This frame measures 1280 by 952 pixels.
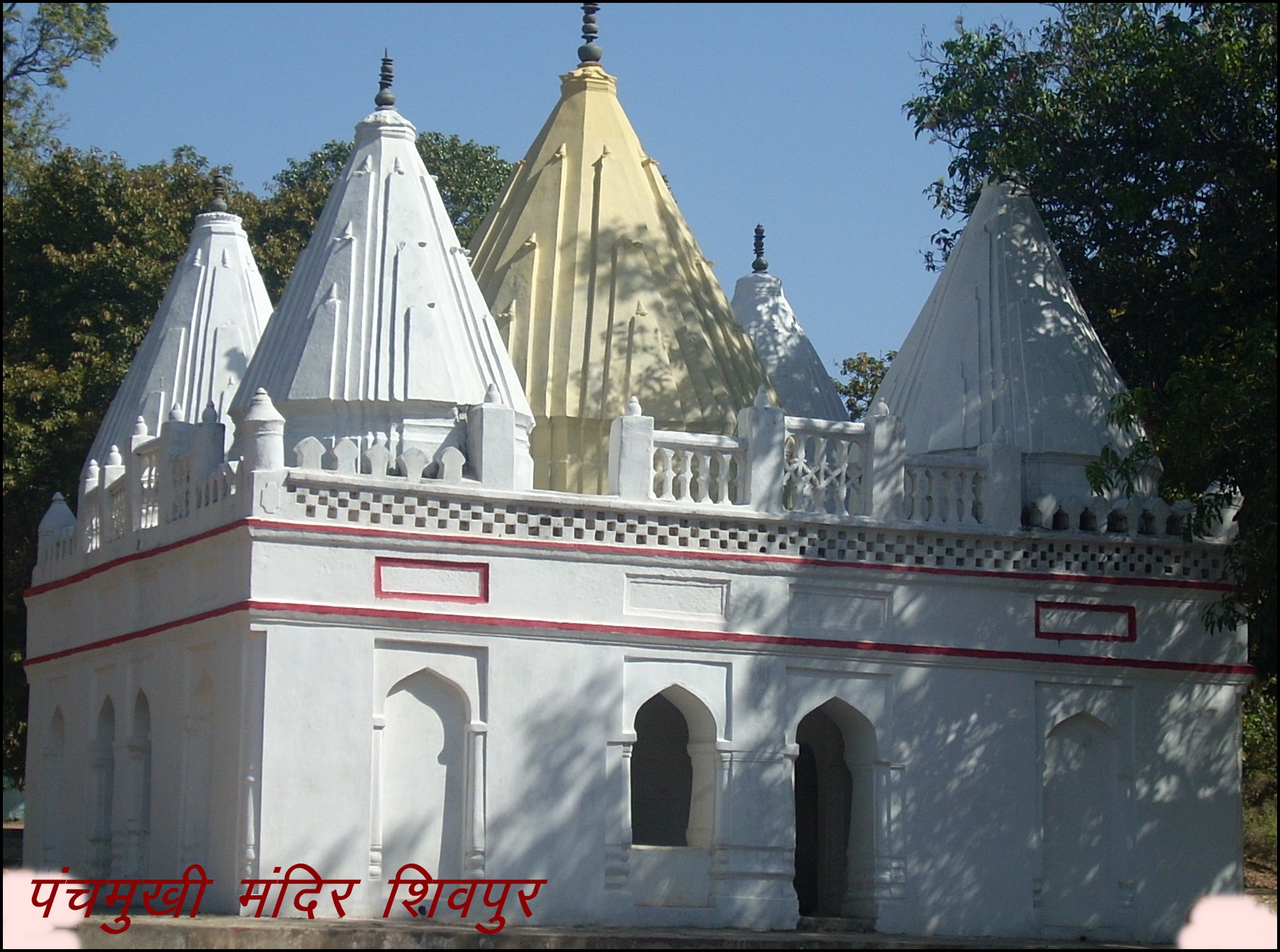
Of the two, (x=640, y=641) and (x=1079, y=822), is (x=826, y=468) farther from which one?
(x=1079, y=822)

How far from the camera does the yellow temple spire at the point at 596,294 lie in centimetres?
1953

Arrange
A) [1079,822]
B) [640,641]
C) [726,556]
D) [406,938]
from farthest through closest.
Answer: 1. [1079,822]
2. [726,556]
3. [640,641]
4. [406,938]

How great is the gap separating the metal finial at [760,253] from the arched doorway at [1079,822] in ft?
25.3

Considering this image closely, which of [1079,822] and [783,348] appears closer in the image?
[1079,822]

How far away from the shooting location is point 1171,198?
1995 centimetres

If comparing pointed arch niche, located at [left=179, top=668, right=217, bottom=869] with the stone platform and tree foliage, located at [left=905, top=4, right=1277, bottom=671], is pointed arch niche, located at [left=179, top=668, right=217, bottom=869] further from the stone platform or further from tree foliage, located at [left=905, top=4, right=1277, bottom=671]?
tree foliage, located at [left=905, top=4, right=1277, bottom=671]

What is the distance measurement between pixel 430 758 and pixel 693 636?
7.49 ft

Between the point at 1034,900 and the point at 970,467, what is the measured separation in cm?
361

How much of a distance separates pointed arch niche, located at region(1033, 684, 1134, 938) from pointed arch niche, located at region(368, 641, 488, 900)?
4815mm

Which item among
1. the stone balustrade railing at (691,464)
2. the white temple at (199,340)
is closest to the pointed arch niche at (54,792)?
the white temple at (199,340)

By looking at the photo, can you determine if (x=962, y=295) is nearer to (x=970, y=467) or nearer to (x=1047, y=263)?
(x=1047, y=263)

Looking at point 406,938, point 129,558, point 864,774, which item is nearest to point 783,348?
point 864,774

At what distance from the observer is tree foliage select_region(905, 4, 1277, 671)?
1761 centimetres

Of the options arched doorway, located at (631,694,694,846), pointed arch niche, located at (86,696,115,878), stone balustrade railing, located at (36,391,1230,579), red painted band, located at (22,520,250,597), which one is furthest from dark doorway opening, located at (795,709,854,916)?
pointed arch niche, located at (86,696,115,878)
